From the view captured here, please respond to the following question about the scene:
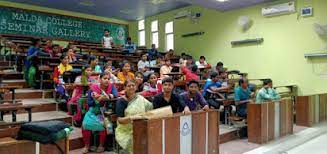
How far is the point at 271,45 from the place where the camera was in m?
7.43

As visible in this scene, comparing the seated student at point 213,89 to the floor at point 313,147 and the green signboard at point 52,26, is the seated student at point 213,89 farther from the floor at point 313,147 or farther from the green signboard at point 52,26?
the green signboard at point 52,26

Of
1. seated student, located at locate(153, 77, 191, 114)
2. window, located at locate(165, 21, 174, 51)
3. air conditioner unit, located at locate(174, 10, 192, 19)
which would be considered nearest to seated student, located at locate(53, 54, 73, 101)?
seated student, located at locate(153, 77, 191, 114)

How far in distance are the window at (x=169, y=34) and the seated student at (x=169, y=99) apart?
735 centimetres

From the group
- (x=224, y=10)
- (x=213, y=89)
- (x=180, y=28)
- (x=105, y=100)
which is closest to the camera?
(x=105, y=100)

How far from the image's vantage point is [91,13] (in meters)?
10.9

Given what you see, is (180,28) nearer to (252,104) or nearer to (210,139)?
(252,104)

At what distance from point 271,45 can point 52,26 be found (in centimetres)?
731

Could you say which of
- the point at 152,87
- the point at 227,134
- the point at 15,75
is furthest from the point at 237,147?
the point at 15,75

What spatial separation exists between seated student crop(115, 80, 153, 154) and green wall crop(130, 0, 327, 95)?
521 cm

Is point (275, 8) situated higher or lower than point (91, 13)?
lower

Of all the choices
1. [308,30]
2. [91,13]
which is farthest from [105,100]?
[91,13]

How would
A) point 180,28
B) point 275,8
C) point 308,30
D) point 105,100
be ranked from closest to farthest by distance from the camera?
point 105,100
point 308,30
point 275,8
point 180,28

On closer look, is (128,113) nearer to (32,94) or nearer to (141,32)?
(32,94)

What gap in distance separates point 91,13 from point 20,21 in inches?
100
